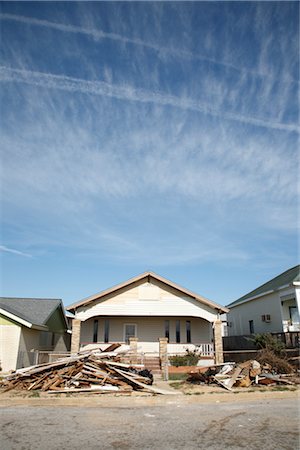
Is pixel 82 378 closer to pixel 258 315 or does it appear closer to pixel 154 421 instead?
pixel 154 421

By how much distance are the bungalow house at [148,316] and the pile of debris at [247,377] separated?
4676 millimetres

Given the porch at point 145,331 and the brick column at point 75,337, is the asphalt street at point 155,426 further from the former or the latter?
the porch at point 145,331

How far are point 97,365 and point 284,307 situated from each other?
13.0 metres

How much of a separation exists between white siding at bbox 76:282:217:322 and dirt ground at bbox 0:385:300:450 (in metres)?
8.05

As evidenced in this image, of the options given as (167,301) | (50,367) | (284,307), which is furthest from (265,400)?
(284,307)

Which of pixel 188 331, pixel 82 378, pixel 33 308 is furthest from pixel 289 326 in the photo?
pixel 33 308

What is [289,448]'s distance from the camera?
580 centimetres

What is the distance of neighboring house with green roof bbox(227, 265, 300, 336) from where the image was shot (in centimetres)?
1984

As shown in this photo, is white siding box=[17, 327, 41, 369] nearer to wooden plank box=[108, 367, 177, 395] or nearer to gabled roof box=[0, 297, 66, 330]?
gabled roof box=[0, 297, 66, 330]

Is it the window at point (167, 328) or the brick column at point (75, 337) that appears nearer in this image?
the brick column at point (75, 337)

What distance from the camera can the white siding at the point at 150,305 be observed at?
64.4ft

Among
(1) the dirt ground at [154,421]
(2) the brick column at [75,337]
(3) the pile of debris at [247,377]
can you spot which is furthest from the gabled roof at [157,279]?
(1) the dirt ground at [154,421]

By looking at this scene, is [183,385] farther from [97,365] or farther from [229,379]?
[97,365]

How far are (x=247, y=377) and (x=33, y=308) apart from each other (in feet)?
48.4
